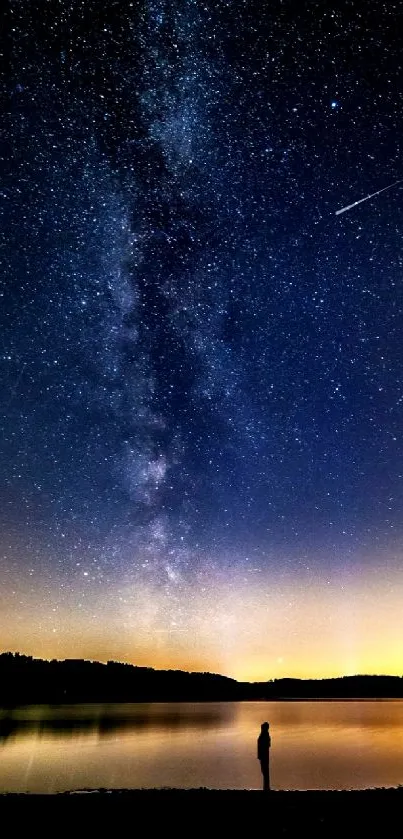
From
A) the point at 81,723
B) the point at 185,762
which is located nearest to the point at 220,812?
the point at 185,762

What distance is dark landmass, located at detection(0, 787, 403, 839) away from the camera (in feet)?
33.0

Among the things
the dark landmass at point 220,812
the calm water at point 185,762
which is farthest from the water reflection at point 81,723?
the dark landmass at point 220,812

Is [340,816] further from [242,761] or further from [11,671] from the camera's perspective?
[11,671]

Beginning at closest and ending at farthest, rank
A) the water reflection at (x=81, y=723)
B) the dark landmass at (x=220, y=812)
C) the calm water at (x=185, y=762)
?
the dark landmass at (x=220, y=812) → the calm water at (x=185, y=762) → the water reflection at (x=81, y=723)

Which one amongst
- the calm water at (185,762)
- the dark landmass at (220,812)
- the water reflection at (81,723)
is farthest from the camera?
the water reflection at (81,723)

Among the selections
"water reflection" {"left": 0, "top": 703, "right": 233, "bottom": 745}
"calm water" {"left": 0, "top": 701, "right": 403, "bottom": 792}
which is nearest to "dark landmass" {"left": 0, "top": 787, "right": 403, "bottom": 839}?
"calm water" {"left": 0, "top": 701, "right": 403, "bottom": 792}

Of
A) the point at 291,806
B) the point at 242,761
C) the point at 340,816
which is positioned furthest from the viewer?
the point at 242,761

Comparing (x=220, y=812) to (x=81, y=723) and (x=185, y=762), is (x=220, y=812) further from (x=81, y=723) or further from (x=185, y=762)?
(x=81, y=723)

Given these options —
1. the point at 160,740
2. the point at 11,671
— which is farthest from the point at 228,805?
the point at 11,671

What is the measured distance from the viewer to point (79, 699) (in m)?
161

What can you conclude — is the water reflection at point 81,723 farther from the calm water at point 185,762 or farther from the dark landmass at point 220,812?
the dark landmass at point 220,812

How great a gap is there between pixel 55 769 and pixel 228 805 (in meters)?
19.4

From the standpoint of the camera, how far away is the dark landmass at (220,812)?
10062mm

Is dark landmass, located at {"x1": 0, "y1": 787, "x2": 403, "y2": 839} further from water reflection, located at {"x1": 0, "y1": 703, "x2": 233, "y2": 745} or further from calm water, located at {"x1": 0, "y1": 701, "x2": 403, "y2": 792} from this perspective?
water reflection, located at {"x1": 0, "y1": 703, "x2": 233, "y2": 745}
